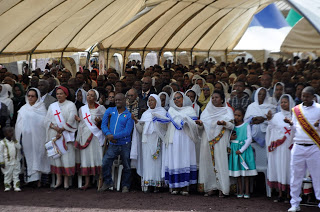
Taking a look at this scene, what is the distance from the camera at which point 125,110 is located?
836cm

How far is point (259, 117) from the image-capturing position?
8094 millimetres

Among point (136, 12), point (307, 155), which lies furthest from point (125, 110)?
point (136, 12)

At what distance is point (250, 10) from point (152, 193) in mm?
16589

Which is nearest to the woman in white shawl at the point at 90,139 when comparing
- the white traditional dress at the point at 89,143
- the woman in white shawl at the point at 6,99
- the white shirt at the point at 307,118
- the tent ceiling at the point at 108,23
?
the white traditional dress at the point at 89,143

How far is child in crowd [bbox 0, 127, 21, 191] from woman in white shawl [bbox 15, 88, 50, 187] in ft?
0.63

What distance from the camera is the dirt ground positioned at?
727cm

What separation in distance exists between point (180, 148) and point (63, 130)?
196 cm

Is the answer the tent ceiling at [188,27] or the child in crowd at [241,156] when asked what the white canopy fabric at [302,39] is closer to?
the tent ceiling at [188,27]

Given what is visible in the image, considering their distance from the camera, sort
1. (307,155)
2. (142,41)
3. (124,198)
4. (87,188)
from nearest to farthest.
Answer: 1. (307,155)
2. (124,198)
3. (87,188)
4. (142,41)

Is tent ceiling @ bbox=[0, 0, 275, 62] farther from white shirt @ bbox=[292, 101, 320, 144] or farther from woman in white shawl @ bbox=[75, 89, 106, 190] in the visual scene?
white shirt @ bbox=[292, 101, 320, 144]

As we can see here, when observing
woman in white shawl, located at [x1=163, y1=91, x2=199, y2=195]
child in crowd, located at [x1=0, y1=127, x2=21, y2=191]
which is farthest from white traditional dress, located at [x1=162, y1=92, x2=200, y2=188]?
child in crowd, located at [x1=0, y1=127, x2=21, y2=191]

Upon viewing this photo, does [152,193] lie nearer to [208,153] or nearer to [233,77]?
[208,153]

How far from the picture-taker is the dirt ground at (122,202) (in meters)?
7.27

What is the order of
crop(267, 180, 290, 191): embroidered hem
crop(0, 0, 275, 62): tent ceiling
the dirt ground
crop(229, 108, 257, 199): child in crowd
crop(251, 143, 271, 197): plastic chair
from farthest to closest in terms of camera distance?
crop(0, 0, 275, 62): tent ceiling
crop(251, 143, 271, 197): plastic chair
crop(229, 108, 257, 199): child in crowd
crop(267, 180, 290, 191): embroidered hem
the dirt ground
